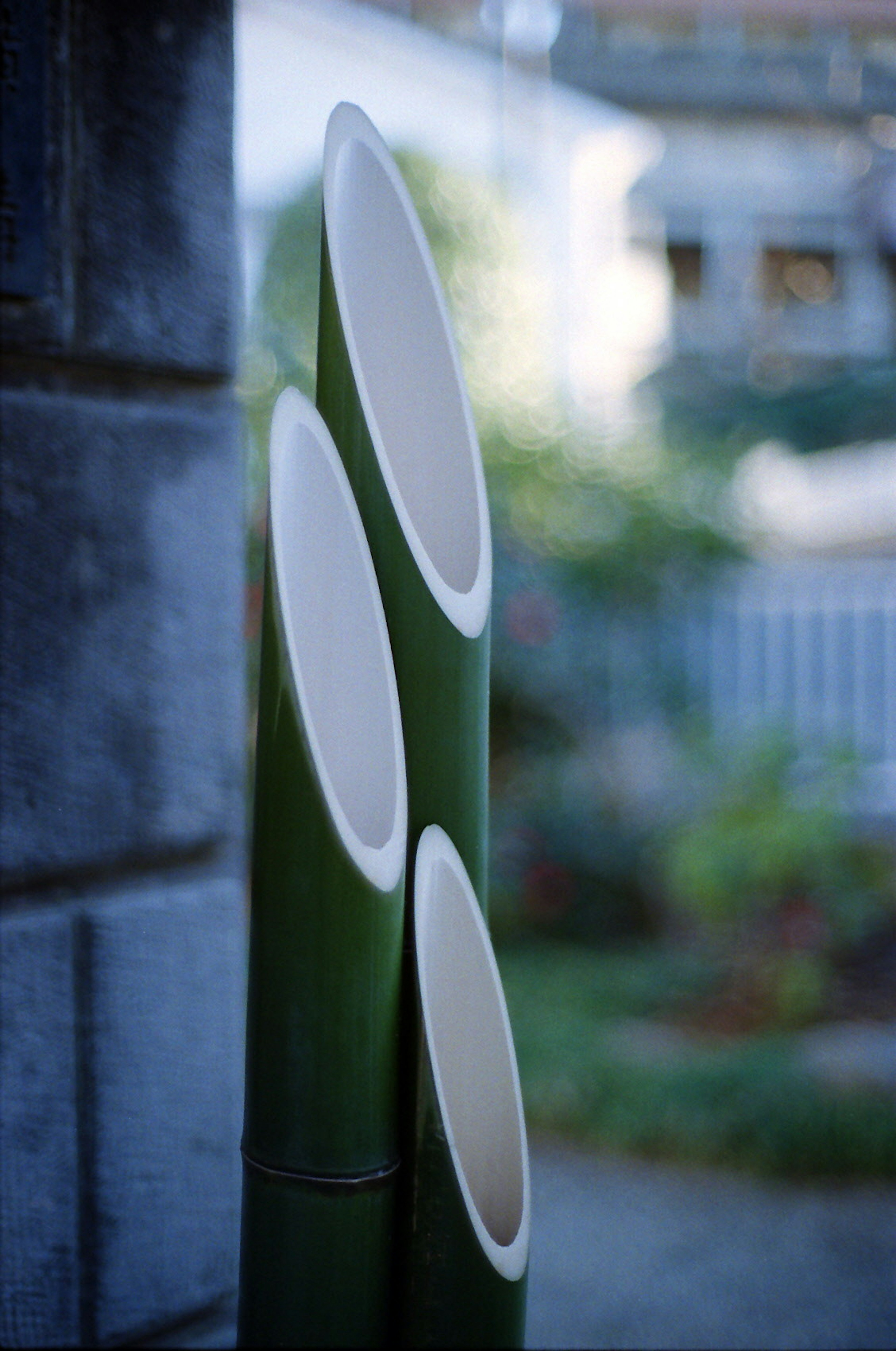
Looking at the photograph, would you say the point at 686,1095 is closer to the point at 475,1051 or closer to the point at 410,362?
the point at 475,1051

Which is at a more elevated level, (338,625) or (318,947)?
(338,625)

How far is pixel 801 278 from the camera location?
1448 cm

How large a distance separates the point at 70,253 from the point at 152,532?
1.20 ft

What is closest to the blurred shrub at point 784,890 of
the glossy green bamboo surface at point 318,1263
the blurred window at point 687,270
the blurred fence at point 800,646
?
the blurred fence at point 800,646

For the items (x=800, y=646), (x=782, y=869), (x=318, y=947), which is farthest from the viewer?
(x=800, y=646)

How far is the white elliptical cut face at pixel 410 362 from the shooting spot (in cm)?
108

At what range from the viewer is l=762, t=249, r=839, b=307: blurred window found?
Answer: 14367 mm

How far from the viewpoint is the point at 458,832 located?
42.4 inches

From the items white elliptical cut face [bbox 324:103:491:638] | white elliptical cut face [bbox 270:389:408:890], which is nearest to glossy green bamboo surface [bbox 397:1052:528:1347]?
white elliptical cut face [bbox 270:389:408:890]

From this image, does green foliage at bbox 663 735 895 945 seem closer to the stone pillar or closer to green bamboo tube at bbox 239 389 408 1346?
the stone pillar

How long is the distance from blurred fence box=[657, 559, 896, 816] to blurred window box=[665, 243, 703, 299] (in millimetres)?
8146

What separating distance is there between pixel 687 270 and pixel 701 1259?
46.0ft

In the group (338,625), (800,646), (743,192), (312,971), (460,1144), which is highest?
(743,192)

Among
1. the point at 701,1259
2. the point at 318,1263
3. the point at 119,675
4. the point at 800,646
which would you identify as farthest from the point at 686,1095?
the point at 800,646
